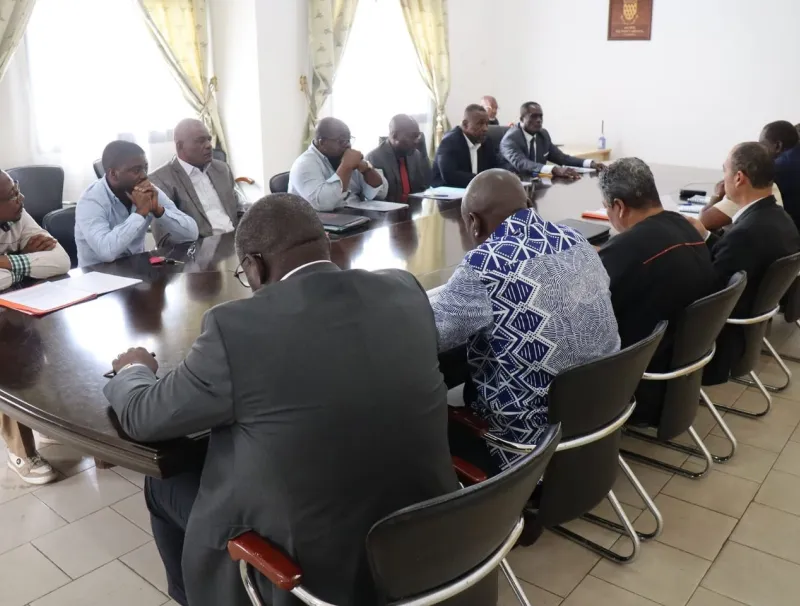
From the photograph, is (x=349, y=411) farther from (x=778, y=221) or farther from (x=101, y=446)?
(x=778, y=221)

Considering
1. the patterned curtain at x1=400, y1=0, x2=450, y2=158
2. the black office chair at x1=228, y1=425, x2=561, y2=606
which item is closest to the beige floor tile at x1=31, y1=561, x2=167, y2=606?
the black office chair at x1=228, y1=425, x2=561, y2=606

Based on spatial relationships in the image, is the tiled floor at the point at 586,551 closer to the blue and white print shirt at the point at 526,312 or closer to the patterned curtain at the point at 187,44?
the blue and white print shirt at the point at 526,312

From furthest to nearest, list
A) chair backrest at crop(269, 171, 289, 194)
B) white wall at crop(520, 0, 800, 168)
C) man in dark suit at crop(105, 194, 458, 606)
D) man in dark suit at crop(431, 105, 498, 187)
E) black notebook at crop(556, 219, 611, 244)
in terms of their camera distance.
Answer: white wall at crop(520, 0, 800, 168) → man in dark suit at crop(431, 105, 498, 187) → chair backrest at crop(269, 171, 289, 194) → black notebook at crop(556, 219, 611, 244) → man in dark suit at crop(105, 194, 458, 606)

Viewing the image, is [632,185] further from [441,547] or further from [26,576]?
[26,576]

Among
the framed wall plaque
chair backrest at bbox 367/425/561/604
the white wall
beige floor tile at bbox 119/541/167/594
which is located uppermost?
the framed wall plaque

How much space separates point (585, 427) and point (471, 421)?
1.00ft

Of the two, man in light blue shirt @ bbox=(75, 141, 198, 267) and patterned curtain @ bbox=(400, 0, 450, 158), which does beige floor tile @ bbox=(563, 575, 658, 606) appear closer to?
man in light blue shirt @ bbox=(75, 141, 198, 267)

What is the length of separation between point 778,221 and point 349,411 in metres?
2.24

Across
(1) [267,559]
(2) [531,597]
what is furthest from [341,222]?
(1) [267,559]

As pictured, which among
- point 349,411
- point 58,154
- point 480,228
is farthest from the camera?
point 58,154

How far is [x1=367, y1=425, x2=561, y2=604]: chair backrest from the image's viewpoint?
43.7 inches

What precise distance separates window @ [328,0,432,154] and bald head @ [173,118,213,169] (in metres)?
2.74

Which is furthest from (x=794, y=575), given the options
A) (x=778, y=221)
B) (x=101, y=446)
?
(x=101, y=446)

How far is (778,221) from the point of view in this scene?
2.81m
